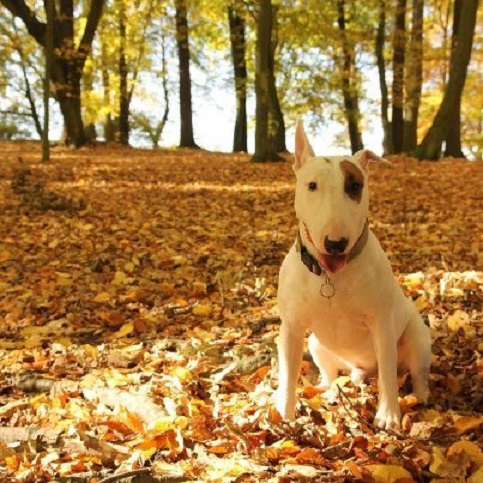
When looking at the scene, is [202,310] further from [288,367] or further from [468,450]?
[468,450]

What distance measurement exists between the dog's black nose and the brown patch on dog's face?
0.70 feet

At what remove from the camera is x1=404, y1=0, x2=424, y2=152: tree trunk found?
17.8 meters

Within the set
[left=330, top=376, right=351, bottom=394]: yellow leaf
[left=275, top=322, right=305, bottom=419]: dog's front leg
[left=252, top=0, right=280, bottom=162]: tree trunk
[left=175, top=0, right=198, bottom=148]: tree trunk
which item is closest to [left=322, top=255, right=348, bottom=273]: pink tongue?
[left=275, top=322, right=305, bottom=419]: dog's front leg

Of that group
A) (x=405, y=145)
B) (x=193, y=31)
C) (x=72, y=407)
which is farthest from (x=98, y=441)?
(x=193, y=31)

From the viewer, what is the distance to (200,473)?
2662 mm

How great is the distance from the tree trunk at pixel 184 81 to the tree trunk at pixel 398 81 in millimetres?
7184

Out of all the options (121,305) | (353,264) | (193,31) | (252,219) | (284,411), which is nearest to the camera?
(353,264)

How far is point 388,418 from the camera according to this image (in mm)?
3012

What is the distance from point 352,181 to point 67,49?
48.5ft

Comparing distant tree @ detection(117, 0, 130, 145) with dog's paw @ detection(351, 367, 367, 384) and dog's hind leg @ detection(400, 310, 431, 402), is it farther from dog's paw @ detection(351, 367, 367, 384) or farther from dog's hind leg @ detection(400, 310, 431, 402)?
dog's hind leg @ detection(400, 310, 431, 402)

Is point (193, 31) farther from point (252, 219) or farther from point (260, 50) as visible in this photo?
point (252, 219)

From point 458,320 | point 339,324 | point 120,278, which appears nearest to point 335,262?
point 339,324

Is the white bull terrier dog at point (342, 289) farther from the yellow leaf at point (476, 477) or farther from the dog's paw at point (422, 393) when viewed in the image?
the yellow leaf at point (476, 477)

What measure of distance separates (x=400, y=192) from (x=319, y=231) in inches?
330
